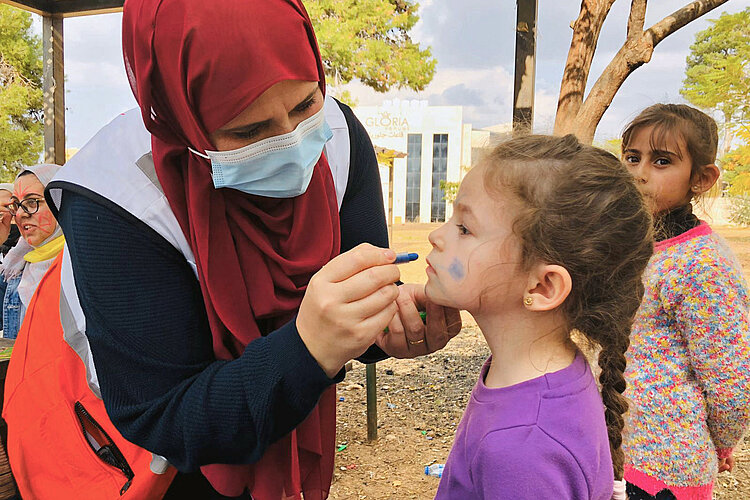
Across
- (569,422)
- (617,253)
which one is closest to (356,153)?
(617,253)

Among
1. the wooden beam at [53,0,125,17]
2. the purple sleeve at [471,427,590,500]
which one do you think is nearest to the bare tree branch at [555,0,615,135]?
the purple sleeve at [471,427,590,500]

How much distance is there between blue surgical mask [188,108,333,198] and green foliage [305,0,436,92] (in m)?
14.5

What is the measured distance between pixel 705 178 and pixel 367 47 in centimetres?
1468

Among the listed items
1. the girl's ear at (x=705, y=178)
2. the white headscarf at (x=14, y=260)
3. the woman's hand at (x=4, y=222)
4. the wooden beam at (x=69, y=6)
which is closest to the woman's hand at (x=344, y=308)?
the girl's ear at (x=705, y=178)

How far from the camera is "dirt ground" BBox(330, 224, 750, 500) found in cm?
372

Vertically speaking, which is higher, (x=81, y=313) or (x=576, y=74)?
(x=576, y=74)

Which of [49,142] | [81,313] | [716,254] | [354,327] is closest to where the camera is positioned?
[354,327]

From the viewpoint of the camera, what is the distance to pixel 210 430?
3.90 feet

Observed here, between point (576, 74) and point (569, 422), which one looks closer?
point (569, 422)

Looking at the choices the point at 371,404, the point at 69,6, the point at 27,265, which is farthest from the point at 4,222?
the point at 371,404

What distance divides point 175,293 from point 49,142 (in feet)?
19.1

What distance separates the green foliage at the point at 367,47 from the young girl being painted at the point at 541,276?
48.3 feet

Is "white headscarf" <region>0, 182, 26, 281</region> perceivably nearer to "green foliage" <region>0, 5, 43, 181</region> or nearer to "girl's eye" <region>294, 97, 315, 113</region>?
"girl's eye" <region>294, 97, 315, 113</region>

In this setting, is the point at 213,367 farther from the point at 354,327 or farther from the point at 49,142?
the point at 49,142
